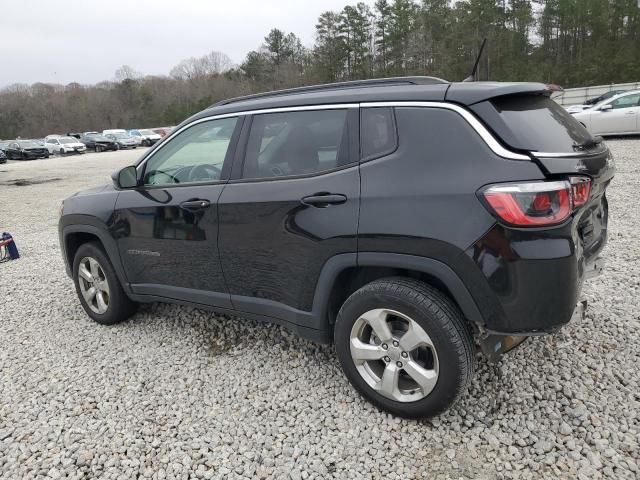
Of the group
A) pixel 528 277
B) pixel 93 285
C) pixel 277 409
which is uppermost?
pixel 528 277

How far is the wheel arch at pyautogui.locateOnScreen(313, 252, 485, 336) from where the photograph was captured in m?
2.22

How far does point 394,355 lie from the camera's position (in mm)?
2479

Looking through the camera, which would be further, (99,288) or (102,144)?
(102,144)

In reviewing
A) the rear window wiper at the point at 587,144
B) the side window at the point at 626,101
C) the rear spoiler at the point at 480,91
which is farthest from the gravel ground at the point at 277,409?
the side window at the point at 626,101

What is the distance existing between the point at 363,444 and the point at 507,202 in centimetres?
143

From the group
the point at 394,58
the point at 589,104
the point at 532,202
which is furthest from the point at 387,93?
the point at 394,58

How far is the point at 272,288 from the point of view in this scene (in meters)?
2.88

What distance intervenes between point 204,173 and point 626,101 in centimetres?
1468

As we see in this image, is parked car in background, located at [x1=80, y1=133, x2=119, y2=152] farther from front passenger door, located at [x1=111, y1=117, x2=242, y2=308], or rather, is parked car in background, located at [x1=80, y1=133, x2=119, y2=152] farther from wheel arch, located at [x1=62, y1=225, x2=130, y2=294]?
front passenger door, located at [x1=111, y1=117, x2=242, y2=308]

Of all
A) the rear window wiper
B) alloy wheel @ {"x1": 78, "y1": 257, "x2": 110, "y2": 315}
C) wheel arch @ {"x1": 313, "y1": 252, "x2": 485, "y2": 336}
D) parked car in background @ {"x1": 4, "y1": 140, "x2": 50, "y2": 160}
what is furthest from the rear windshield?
parked car in background @ {"x1": 4, "y1": 140, "x2": 50, "y2": 160}

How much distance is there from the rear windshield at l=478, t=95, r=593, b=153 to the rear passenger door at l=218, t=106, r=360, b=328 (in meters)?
0.75

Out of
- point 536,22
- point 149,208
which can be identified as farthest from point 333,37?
point 149,208

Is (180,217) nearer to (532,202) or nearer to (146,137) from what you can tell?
(532,202)

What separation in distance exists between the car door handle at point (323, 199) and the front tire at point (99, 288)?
207 cm
